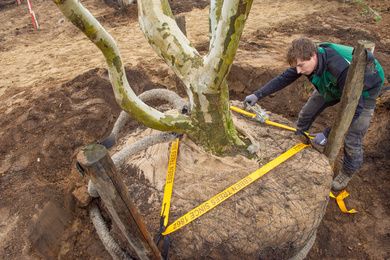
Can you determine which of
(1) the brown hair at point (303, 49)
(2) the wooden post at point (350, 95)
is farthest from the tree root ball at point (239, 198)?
(1) the brown hair at point (303, 49)

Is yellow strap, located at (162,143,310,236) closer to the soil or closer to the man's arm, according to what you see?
the man's arm

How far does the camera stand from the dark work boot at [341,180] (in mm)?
2553

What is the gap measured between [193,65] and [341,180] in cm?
225

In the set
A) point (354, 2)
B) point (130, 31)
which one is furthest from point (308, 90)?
point (354, 2)

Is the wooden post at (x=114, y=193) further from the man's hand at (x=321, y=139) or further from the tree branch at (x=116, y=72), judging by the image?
the man's hand at (x=321, y=139)

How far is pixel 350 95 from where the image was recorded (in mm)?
1654

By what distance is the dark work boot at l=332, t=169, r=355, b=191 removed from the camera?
2.55 metres

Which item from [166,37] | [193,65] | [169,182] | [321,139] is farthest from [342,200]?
[166,37]

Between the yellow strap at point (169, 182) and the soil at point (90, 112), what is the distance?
41.4 inches

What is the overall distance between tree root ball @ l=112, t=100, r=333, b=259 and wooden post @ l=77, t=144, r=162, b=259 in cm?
25

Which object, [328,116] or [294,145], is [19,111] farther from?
[328,116]

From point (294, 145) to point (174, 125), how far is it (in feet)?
3.82

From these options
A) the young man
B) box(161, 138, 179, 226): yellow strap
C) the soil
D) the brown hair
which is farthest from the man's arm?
the soil

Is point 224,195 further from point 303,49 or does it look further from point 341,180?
point 341,180
